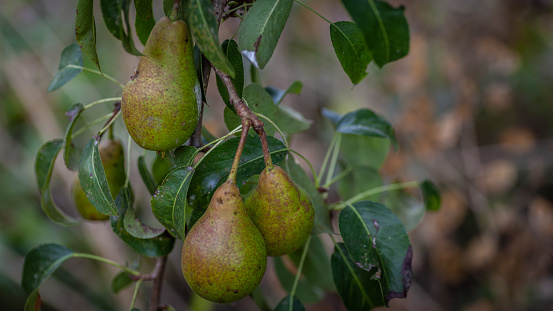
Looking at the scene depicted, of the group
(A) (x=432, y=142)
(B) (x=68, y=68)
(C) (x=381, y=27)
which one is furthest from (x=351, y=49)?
(A) (x=432, y=142)

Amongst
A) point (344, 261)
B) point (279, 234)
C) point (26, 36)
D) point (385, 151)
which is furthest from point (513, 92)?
point (26, 36)

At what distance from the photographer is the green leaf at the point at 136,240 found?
67 cm

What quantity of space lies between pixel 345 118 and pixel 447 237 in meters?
1.68

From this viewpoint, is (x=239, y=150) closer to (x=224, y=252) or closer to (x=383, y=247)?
(x=224, y=252)

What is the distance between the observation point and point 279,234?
0.57m

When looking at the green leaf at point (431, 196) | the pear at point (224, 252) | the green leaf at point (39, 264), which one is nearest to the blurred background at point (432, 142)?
the green leaf at point (431, 196)

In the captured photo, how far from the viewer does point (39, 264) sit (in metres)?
0.78

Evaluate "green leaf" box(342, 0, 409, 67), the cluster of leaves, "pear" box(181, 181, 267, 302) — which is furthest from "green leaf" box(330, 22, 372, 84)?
"pear" box(181, 181, 267, 302)

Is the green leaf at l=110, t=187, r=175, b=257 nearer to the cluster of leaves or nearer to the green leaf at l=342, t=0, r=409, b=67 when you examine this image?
the cluster of leaves

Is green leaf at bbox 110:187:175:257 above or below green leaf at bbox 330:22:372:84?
below

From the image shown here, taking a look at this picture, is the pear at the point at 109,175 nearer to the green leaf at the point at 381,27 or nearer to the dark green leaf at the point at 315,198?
the dark green leaf at the point at 315,198

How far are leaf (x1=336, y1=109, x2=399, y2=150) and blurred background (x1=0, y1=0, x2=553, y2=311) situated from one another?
4.13 ft

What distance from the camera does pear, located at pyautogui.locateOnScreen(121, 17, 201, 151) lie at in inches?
21.3

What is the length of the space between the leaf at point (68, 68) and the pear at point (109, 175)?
127mm
